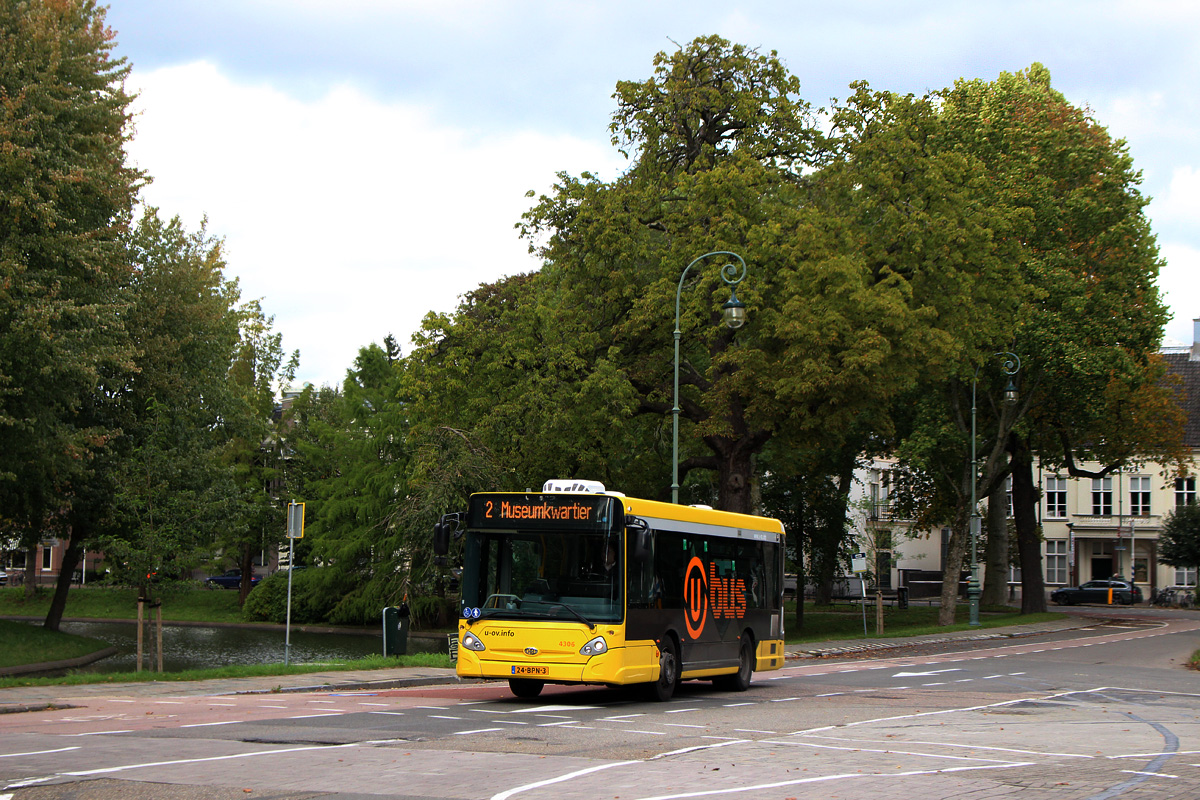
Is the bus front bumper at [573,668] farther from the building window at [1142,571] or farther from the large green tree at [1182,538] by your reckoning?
the building window at [1142,571]

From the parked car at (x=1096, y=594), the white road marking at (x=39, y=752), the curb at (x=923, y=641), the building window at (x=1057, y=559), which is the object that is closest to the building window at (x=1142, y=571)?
the building window at (x=1057, y=559)

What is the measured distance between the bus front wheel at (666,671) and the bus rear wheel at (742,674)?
2367mm

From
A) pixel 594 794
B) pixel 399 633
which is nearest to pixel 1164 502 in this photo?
pixel 399 633

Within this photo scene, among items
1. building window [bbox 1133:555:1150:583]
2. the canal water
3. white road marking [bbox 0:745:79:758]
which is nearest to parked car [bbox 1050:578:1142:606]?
building window [bbox 1133:555:1150:583]

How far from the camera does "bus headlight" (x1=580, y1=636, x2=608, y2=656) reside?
15.4m

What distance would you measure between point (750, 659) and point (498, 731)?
27.2 feet

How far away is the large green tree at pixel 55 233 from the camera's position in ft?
84.2

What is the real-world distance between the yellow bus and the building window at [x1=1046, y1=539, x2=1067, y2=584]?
70.0 metres

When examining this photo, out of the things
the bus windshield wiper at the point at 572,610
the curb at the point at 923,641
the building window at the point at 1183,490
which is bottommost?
the curb at the point at 923,641

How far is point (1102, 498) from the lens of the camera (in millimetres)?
A: 79000

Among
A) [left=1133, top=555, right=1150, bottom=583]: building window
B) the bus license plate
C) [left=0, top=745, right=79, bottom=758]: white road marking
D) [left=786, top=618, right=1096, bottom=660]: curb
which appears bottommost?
[left=786, top=618, right=1096, bottom=660]: curb

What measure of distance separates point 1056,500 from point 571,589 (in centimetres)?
7167

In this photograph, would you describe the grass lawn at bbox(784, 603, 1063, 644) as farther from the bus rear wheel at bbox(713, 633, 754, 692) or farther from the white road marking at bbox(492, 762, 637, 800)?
the white road marking at bbox(492, 762, 637, 800)

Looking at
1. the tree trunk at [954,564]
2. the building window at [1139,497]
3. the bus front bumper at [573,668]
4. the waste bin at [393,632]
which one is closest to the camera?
the bus front bumper at [573,668]
